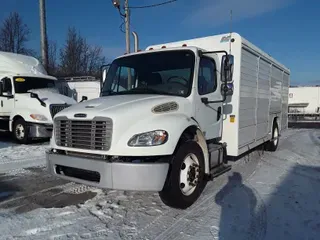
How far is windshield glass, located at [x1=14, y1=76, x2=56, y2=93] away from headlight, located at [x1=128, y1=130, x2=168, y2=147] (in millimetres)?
9192

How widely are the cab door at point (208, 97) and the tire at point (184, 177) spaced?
71cm

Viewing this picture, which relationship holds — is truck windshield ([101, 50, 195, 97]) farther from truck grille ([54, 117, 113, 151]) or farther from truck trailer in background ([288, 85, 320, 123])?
truck trailer in background ([288, 85, 320, 123])

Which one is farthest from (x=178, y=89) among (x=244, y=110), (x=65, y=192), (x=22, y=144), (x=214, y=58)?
(x=22, y=144)

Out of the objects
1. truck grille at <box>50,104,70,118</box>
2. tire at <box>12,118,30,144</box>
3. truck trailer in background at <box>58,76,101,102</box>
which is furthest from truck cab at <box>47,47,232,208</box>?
truck trailer in background at <box>58,76,101,102</box>

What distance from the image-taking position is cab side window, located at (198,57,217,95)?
4.98 meters

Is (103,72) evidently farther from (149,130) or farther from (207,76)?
(149,130)

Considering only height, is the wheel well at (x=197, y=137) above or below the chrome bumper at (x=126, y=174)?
above

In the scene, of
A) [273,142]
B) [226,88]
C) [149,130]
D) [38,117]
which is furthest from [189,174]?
[38,117]

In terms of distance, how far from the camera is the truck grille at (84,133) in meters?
3.78

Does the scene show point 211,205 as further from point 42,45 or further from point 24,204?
point 42,45

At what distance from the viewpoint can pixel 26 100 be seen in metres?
11.0

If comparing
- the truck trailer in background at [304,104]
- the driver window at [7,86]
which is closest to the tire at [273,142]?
the driver window at [7,86]

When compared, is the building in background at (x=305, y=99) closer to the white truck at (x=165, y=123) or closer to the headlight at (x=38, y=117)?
the white truck at (x=165, y=123)

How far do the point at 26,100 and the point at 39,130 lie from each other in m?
1.49
